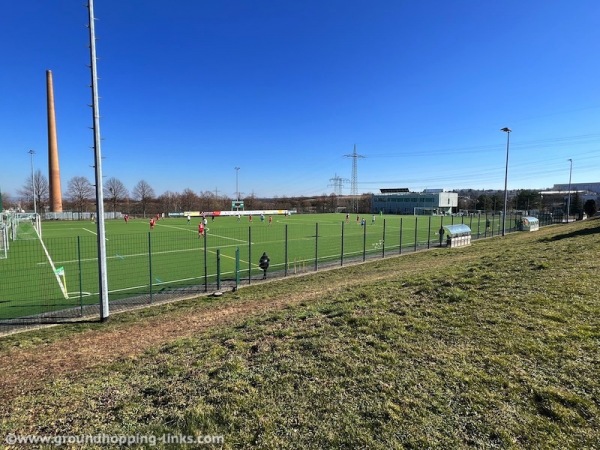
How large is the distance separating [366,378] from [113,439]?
259 cm

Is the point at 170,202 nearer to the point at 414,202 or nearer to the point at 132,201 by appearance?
the point at 132,201

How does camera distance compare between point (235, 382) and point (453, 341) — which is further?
point (453, 341)

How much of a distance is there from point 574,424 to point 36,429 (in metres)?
5.04

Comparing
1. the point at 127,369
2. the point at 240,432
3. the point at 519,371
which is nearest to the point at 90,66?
the point at 127,369

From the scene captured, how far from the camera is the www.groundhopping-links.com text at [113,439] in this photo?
123 inches

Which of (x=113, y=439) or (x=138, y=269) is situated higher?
(x=113, y=439)

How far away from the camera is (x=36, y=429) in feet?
11.6

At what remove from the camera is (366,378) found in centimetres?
388

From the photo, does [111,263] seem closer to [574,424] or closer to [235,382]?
[235,382]

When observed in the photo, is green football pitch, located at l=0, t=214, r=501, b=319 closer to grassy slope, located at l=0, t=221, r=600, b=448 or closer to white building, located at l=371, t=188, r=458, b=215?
grassy slope, located at l=0, t=221, r=600, b=448

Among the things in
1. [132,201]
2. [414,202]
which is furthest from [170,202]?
[414,202]

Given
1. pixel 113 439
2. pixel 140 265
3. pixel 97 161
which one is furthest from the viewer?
pixel 140 265

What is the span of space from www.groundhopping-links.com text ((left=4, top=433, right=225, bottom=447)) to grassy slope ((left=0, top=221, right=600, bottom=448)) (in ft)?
0.27

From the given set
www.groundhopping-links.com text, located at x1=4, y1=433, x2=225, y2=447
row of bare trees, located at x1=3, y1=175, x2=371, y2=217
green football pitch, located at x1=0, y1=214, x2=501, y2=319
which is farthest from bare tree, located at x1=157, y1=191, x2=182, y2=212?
www.groundhopping-links.com text, located at x1=4, y1=433, x2=225, y2=447
